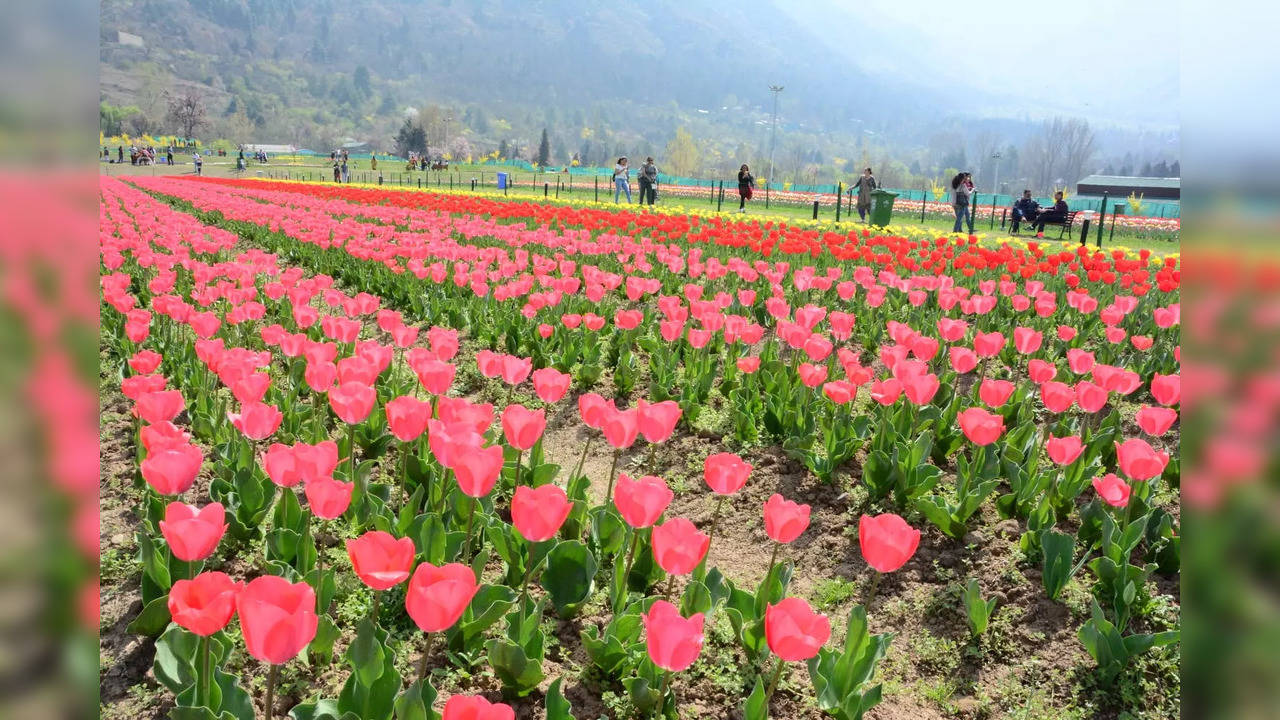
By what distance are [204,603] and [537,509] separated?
898 mm

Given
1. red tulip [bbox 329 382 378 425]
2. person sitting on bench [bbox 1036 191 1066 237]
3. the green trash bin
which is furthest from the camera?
person sitting on bench [bbox 1036 191 1066 237]

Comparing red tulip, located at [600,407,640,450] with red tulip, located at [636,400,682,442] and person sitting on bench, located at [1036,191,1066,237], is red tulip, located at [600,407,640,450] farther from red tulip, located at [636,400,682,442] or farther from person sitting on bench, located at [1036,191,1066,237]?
person sitting on bench, located at [1036,191,1066,237]

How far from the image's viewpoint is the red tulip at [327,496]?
253cm

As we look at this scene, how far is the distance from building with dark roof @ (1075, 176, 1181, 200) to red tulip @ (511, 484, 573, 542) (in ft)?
194

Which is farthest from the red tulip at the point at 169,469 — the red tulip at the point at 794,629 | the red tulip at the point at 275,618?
the red tulip at the point at 794,629

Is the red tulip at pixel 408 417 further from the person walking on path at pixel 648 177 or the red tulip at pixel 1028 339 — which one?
the person walking on path at pixel 648 177

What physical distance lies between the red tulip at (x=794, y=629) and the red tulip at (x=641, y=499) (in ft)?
1.84

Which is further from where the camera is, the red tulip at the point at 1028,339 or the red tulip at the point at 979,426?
the red tulip at the point at 1028,339

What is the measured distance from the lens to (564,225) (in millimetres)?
15352

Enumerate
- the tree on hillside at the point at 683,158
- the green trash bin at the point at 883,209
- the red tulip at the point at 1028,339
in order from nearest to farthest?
the red tulip at the point at 1028,339
the green trash bin at the point at 883,209
the tree on hillside at the point at 683,158

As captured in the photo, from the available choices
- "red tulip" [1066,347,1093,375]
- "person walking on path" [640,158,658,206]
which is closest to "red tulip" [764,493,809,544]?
"red tulip" [1066,347,1093,375]

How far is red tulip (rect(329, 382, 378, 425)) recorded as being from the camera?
10.9 ft

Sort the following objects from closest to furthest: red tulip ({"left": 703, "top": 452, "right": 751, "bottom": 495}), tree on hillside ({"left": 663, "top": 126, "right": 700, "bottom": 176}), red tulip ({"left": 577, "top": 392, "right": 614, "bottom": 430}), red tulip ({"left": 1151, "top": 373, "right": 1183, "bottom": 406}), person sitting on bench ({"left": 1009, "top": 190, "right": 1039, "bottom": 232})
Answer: red tulip ({"left": 703, "top": 452, "right": 751, "bottom": 495}), red tulip ({"left": 577, "top": 392, "right": 614, "bottom": 430}), red tulip ({"left": 1151, "top": 373, "right": 1183, "bottom": 406}), person sitting on bench ({"left": 1009, "top": 190, "right": 1039, "bottom": 232}), tree on hillside ({"left": 663, "top": 126, "right": 700, "bottom": 176})
